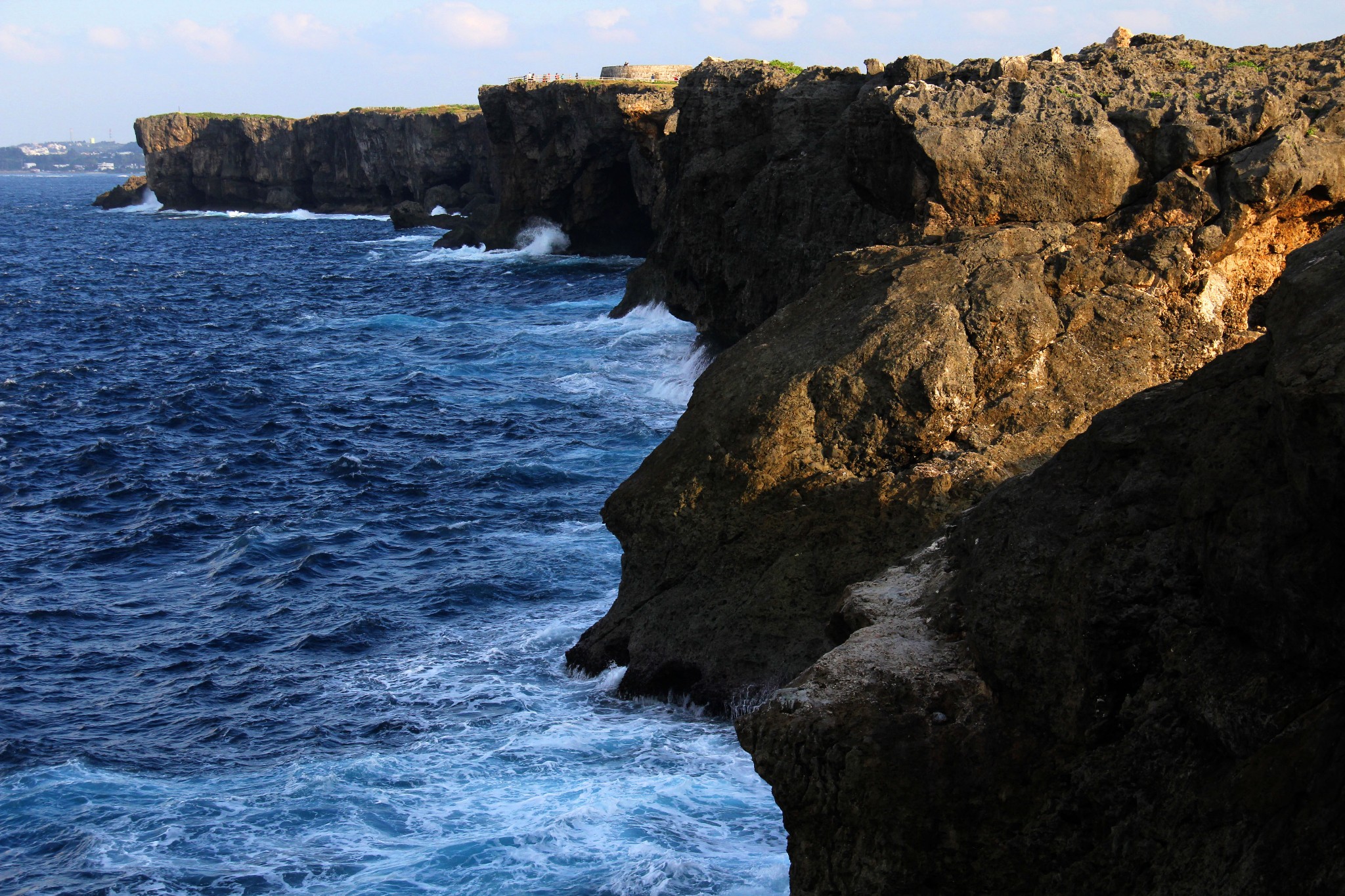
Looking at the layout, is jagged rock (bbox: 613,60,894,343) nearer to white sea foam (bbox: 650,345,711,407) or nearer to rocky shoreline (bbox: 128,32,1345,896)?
rocky shoreline (bbox: 128,32,1345,896)

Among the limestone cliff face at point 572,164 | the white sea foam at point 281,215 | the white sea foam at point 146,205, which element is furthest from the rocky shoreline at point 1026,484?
the white sea foam at point 146,205

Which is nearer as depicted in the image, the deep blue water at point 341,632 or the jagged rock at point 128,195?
the deep blue water at point 341,632

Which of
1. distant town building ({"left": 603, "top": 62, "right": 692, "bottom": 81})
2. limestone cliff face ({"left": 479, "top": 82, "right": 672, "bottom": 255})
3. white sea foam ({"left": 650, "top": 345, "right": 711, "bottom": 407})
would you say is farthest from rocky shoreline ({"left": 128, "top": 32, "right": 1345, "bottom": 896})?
distant town building ({"left": 603, "top": 62, "right": 692, "bottom": 81})

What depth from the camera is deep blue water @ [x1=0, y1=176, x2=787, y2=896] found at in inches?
412

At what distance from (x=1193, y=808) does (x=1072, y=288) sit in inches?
315

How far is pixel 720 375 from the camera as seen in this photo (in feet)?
43.7

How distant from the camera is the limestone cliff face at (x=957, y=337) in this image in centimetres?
1177

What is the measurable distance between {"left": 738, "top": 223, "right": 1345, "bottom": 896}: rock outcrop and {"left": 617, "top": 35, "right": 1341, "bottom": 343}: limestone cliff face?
7.17m

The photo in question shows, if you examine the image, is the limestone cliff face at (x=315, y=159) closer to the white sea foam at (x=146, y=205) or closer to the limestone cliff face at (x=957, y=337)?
the white sea foam at (x=146, y=205)

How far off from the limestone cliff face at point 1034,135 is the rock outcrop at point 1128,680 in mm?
7167

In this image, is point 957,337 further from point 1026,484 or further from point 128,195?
point 128,195

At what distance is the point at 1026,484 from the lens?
25.1ft

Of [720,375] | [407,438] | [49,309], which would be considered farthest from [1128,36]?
[49,309]

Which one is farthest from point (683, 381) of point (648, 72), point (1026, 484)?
point (648, 72)
